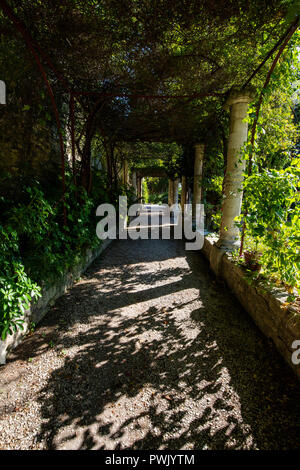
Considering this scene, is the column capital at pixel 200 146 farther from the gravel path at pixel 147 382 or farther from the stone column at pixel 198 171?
the gravel path at pixel 147 382

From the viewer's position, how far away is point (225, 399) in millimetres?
1854

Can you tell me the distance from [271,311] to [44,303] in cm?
282

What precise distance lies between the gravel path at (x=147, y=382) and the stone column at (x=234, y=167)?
1284mm

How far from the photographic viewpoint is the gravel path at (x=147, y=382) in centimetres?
156

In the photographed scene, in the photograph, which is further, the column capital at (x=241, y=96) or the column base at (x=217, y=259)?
the column base at (x=217, y=259)

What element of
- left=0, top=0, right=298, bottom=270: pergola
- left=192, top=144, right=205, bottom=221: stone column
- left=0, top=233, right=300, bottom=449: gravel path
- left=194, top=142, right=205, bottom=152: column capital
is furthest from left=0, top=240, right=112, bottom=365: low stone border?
left=194, top=142, right=205, bottom=152: column capital

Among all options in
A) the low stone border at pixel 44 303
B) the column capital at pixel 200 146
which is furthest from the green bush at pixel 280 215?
the column capital at pixel 200 146

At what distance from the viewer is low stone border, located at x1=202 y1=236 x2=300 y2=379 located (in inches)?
83.1

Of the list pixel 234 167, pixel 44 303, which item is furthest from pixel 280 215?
pixel 44 303

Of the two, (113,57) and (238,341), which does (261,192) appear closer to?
(238,341)

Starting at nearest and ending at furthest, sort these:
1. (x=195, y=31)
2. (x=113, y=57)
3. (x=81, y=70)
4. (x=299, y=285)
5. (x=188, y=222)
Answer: (x=299, y=285), (x=195, y=31), (x=113, y=57), (x=81, y=70), (x=188, y=222)

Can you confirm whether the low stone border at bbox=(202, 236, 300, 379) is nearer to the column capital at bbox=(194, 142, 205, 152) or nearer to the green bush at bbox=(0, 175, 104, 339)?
the green bush at bbox=(0, 175, 104, 339)
